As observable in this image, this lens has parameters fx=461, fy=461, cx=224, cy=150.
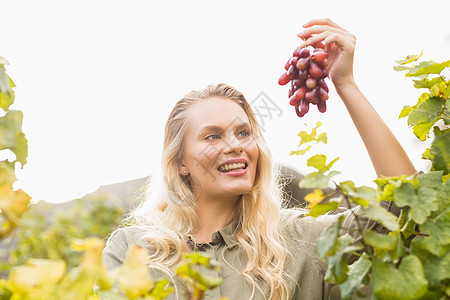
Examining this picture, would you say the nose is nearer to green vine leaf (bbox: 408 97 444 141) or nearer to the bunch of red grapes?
the bunch of red grapes

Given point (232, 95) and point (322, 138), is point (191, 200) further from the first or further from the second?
point (322, 138)

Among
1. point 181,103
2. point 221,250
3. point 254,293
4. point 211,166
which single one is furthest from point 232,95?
point 254,293

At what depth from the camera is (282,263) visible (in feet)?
6.10

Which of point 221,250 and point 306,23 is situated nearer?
point 306,23

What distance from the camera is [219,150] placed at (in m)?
2.04

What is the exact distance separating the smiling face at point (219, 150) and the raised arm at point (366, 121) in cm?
56

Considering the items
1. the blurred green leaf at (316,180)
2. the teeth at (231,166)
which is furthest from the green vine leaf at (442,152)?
the teeth at (231,166)

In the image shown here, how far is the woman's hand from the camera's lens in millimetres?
1476

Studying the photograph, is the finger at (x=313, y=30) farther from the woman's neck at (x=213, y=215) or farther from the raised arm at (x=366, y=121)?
the woman's neck at (x=213, y=215)

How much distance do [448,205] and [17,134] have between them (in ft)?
2.59

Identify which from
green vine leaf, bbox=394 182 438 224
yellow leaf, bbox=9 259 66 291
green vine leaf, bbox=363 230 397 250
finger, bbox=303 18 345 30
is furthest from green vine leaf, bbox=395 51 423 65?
yellow leaf, bbox=9 259 66 291

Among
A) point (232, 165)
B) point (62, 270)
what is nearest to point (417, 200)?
point (62, 270)

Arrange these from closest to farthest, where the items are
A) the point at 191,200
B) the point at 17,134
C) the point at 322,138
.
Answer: the point at 17,134 < the point at 322,138 < the point at 191,200

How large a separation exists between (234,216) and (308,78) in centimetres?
97
